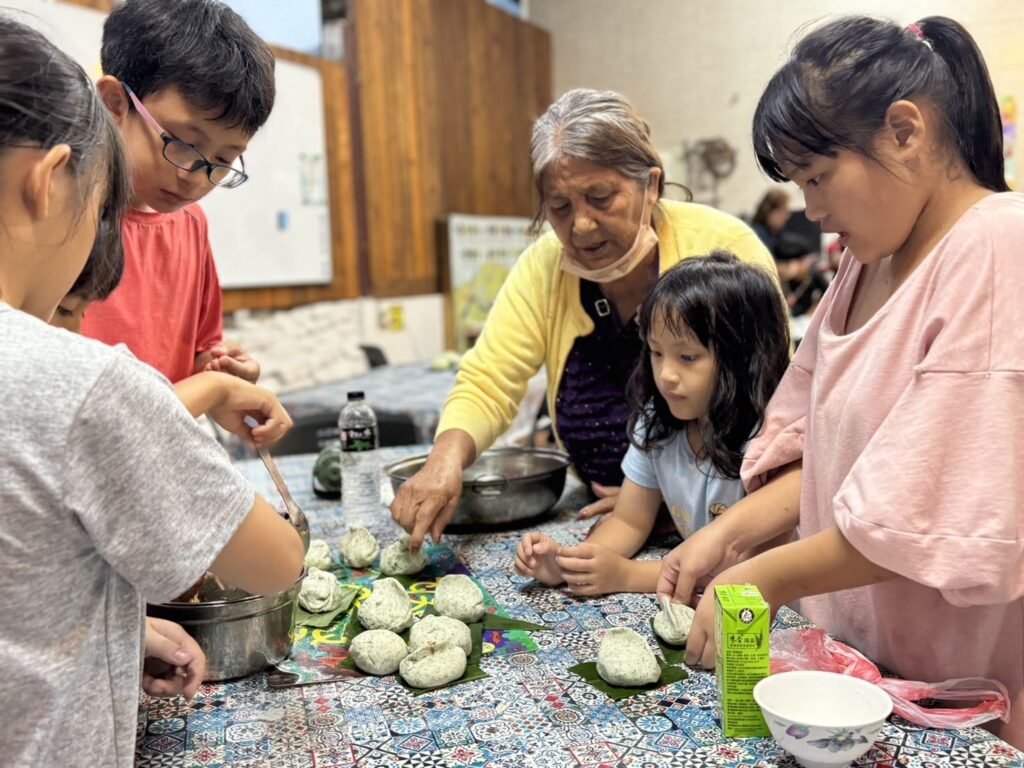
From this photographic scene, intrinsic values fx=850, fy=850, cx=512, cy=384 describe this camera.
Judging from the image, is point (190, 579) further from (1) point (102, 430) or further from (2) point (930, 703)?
(2) point (930, 703)

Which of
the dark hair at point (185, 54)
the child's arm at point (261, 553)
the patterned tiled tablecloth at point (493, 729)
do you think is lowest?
the patterned tiled tablecloth at point (493, 729)

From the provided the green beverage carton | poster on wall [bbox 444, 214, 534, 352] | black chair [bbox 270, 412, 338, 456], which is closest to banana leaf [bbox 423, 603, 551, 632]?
the green beverage carton

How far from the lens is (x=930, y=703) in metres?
1.02

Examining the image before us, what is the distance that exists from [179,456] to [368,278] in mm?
5054

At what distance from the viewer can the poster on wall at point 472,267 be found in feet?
20.8

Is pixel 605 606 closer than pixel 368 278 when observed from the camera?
Yes

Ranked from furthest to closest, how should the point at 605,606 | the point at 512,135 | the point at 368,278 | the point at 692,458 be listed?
the point at 512,135, the point at 368,278, the point at 692,458, the point at 605,606

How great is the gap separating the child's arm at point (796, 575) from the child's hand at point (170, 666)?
24.0 inches

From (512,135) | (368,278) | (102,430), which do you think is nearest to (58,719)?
(102,430)

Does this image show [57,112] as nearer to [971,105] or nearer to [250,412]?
[250,412]

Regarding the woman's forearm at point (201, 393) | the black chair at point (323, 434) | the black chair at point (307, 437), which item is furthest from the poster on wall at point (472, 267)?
the woman's forearm at point (201, 393)

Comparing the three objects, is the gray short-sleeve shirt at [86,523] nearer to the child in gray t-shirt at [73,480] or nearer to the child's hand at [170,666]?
the child in gray t-shirt at [73,480]

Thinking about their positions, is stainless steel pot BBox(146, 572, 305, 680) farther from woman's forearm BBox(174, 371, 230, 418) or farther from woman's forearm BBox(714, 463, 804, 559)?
woman's forearm BBox(714, 463, 804, 559)

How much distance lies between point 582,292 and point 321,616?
37.9 inches
